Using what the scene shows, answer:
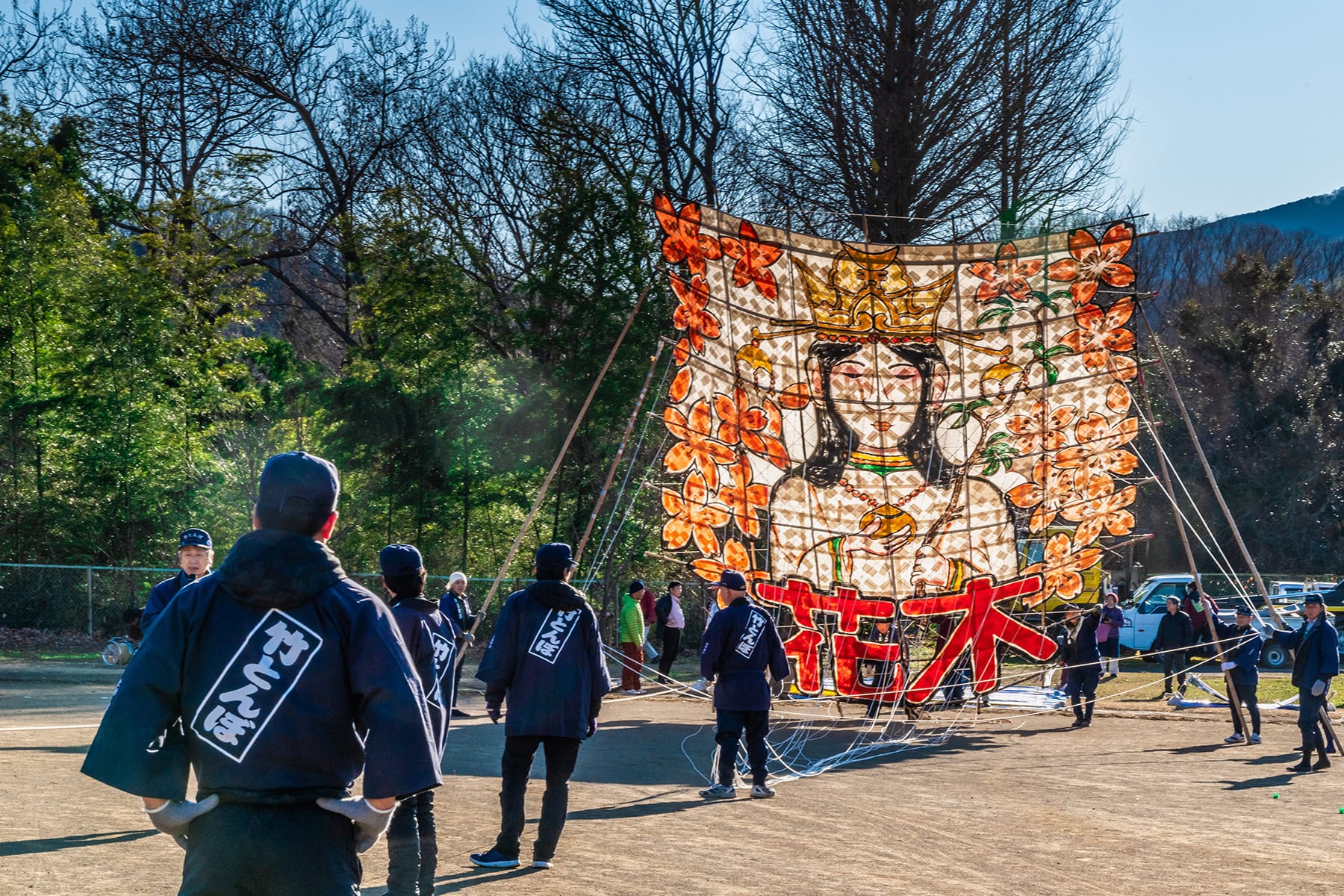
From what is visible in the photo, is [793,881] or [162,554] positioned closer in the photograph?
[793,881]

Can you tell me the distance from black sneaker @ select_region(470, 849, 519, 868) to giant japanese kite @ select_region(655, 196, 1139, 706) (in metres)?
7.44

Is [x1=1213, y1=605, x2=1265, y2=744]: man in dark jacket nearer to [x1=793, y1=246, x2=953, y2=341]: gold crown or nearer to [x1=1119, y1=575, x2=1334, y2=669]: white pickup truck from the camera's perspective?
[x1=793, y1=246, x2=953, y2=341]: gold crown

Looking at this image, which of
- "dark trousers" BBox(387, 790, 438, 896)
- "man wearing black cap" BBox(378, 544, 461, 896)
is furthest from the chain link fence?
"dark trousers" BBox(387, 790, 438, 896)

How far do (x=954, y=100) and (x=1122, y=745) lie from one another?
44.4 feet

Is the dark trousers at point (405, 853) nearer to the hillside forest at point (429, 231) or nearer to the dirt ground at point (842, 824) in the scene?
the dirt ground at point (842, 824)

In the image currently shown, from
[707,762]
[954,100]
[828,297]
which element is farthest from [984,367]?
[954,100]

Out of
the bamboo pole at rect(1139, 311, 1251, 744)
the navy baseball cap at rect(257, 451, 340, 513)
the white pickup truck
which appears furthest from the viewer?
the white pickup truck

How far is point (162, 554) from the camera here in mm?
25828

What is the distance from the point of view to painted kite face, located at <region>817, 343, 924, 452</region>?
Result: 15.5 m

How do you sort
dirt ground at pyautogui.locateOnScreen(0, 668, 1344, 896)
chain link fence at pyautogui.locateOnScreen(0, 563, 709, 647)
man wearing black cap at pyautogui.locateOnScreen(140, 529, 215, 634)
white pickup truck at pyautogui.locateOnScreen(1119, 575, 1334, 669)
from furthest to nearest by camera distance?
white pickup truck at pyautogui.locateOnScreen(1119, 575, 1334, 669) → chain link fence at pyautogui.locateOnScreen(0, 563, 709, 647) → man wearing black cap at pyautogui.locateOnScreen(140, 529, 215, 634) → dirt ground at pyautogui.locateOnScreen(0, 668, 1344, 896)

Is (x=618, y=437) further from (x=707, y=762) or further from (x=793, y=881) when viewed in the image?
(x=793, y=881)

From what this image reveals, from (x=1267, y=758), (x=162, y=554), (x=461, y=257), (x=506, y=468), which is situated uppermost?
(x=461, y=257)

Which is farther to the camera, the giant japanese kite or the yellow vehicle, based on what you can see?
the yellow vehicle

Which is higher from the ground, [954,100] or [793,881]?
[954,100]
